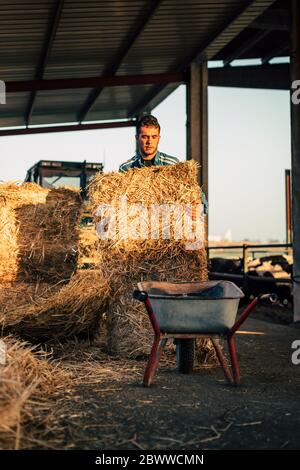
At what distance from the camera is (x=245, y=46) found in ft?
43.3

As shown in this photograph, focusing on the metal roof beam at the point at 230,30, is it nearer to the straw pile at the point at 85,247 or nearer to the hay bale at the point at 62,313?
the straw pile at the point at 85,247

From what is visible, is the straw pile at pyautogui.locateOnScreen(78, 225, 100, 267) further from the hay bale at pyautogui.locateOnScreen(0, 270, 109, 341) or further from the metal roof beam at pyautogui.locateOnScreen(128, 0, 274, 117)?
the metal roof beam at pyautogui.locateOnScreen(128, 0, 274, 117)

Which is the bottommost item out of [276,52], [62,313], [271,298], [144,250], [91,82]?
[62,313]

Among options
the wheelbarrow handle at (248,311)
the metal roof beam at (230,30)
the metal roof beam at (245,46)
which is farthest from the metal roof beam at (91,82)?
the wheelbarrow handle at (248,311)

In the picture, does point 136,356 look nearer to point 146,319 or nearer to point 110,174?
point 146,319

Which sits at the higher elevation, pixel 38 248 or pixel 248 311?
pixel 38 248

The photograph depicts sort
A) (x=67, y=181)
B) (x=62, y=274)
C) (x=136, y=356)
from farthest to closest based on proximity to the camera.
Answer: (x=67, y=181) < (x=62, y=274) < (x=136, y=356)

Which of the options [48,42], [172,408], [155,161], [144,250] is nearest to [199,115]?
[48,42]

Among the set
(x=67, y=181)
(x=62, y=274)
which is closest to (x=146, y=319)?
(x=62, y=274)

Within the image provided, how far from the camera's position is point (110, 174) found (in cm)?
587

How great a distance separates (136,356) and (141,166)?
185 centimetres

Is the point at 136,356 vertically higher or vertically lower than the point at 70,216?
lower

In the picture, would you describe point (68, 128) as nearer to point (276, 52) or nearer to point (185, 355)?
point (276, 52)

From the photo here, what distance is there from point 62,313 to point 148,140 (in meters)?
1.81
